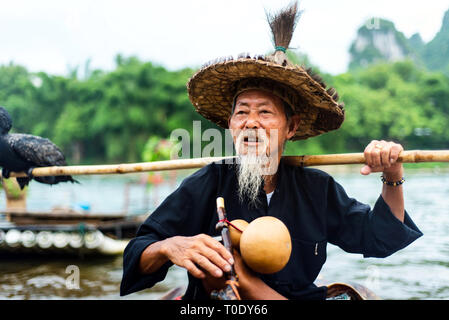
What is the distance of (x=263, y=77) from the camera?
79.7 inches

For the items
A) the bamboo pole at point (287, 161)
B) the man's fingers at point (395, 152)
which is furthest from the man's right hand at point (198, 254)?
the man's fingers at point (395, 152)

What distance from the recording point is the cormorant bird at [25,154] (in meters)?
3.25

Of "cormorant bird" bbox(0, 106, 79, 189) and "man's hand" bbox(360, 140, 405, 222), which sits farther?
"cormorant bird" bbox(0, 106, 79, 189)

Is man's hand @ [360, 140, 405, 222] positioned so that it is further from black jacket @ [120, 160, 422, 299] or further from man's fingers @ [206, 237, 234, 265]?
man's fingers @ [206, 237, 234, 265]

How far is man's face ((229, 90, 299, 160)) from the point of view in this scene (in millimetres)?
2006

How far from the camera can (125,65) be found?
43438 mm

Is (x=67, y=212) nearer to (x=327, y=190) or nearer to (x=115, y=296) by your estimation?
(x=115, y=296)

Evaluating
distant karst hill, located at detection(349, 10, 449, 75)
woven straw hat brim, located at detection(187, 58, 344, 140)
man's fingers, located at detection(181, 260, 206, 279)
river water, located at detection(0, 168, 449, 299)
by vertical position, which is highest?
distant karst hill, located at detection(349, 10, 449, 75)

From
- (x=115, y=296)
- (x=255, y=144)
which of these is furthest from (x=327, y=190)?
(x=115, y=296)

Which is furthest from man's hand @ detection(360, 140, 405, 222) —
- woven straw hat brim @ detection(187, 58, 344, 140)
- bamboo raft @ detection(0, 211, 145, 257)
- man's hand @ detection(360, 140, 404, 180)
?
bamboo raft @ detection(0, 211, 145, 257)

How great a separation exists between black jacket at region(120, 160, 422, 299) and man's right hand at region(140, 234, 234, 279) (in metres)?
0.19

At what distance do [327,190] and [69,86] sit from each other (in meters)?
39.5

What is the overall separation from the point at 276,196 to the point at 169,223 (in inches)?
21.2

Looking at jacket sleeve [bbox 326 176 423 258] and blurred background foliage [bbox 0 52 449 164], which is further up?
blurred background foliage [bbox 0 52 449 164]
